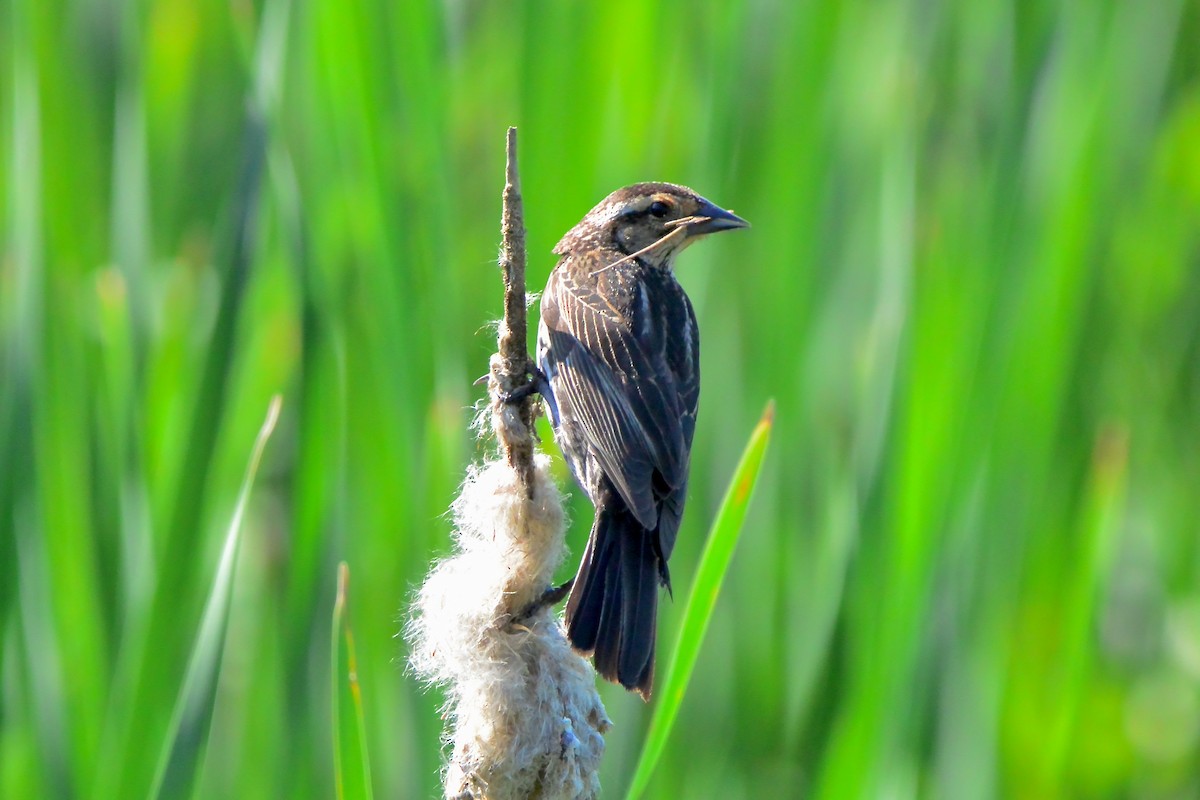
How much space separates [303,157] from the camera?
2.79 metres

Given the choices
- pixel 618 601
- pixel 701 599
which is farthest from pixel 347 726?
pixel 618 601

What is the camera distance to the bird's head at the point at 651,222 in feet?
8.52

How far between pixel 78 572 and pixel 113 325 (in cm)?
47

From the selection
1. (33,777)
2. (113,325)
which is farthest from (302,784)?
(113,325)

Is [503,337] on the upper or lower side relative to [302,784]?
upper

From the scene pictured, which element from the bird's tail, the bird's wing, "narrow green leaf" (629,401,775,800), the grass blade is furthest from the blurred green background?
"narrow green leaf" (629,401,775,800)

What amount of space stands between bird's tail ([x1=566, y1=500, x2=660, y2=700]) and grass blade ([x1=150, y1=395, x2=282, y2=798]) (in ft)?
1.70

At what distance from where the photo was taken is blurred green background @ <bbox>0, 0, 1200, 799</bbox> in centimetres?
225

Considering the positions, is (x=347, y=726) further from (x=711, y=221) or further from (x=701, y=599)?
(x=711, y=221)

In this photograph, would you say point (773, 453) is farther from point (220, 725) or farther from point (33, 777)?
point (33, 777)

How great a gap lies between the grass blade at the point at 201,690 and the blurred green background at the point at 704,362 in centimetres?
2

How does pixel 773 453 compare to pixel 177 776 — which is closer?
pixel 177 776

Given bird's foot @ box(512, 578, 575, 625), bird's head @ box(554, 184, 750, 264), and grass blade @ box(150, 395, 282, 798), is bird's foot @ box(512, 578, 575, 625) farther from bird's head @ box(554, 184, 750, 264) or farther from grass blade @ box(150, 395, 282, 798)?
bird's head @ box(554, 184, 750, 264)

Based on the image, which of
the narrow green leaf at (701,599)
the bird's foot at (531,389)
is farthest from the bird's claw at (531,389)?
the narrow green leaf at (701,599)
